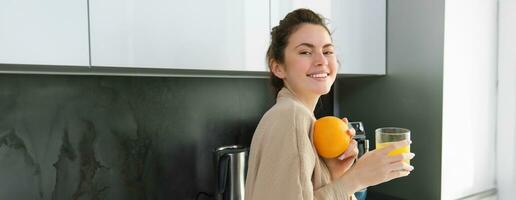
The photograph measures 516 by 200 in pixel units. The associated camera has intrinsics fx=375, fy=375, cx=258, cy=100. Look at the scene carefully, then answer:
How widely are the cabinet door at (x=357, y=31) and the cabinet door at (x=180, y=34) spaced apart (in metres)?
0.24

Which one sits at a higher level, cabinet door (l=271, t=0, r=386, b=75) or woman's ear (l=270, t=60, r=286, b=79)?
cabinet door (l=271, t=0, r=386, b=75)

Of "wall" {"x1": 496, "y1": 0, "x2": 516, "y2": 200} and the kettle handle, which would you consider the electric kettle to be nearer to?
the kettle handle

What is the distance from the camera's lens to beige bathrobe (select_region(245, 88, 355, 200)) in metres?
0.66

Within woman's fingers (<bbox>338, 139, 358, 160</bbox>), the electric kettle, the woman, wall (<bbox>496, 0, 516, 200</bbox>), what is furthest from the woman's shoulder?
wall (<bbox>496, 0, 516, 200</bbox>)

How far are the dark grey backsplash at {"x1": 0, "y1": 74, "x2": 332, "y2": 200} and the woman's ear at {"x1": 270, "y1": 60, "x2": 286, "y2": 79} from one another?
52 cm

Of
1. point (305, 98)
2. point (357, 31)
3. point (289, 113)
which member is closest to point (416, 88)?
point (357, 31)

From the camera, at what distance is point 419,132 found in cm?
141

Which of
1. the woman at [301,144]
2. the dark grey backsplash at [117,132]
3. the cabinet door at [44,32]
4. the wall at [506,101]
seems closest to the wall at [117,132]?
the dark grey backsplash at [117,132]

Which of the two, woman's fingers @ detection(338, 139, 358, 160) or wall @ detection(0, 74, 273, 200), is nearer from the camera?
woman's fingers @ detection(338, 139, 358, 160)

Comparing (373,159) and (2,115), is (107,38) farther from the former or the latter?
(373,159)

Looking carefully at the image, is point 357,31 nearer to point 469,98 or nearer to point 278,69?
point 469,98

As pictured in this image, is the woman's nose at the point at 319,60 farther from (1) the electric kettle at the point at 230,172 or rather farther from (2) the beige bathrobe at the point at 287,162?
(1) the electric kettle at the point at 230,172

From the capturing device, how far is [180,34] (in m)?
0.94

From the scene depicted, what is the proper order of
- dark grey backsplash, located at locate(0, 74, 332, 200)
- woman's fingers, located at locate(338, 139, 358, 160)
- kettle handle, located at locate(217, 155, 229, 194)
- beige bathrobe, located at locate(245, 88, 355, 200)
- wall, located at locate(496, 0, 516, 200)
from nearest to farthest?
beige bathrobe, located at locate(245, 88, 355, 200)
woman's fingers, located at locate(338, 139, 358, 160)
dark grey backsplash, located at locate(0, 74, 332, 200)
kettle handle, located at locate(217, 155, 229, 194)
wall, located at locate(496, 0, 516, 200)
